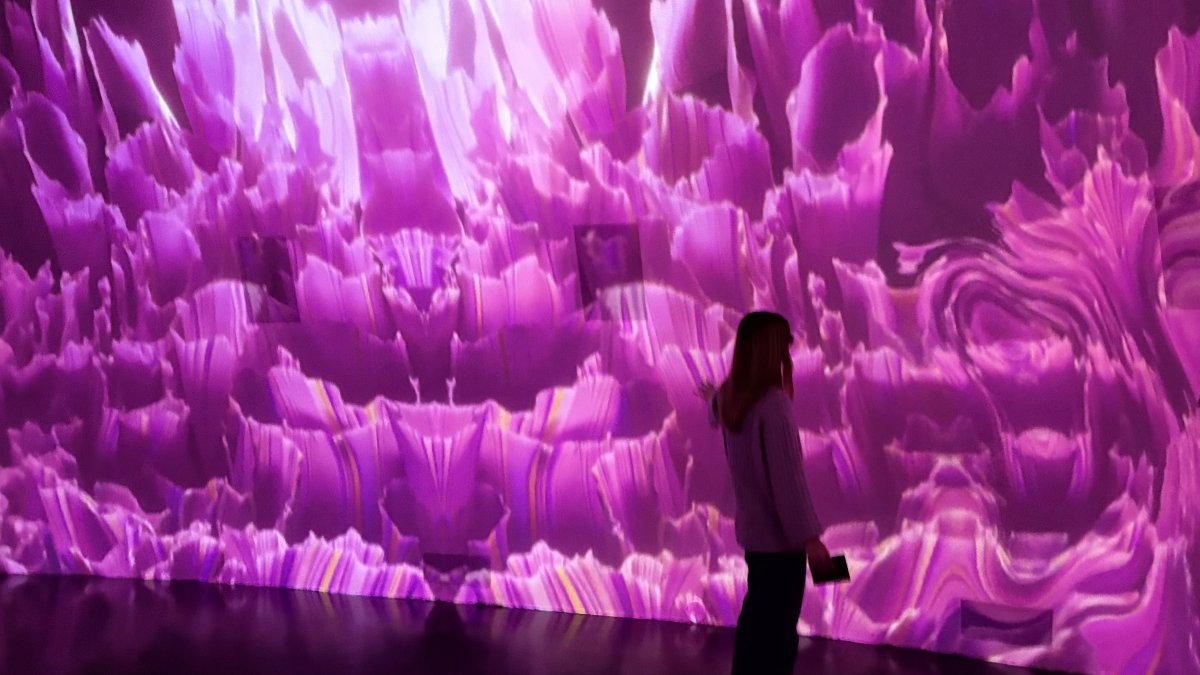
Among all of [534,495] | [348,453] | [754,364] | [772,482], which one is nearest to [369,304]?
[348,453]

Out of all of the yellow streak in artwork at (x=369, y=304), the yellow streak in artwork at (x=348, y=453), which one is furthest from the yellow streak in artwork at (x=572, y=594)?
the yellow streak in artwork at (x=369, y=304)

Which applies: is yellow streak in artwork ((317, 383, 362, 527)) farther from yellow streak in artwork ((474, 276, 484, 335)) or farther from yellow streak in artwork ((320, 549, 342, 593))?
yellow streak in artwork ((474, 276, 484, 335))

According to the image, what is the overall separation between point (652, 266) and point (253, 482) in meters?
1.81

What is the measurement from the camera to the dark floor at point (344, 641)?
333 cm

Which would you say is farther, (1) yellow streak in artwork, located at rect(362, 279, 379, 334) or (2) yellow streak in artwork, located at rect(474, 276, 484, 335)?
(1) yellow streak in artwork, located at rect(362, 279, 379, 334)

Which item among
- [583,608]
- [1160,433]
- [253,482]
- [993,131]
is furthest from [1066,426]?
[253,482]

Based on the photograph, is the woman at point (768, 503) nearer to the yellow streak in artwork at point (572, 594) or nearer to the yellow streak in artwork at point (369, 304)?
the yellow streak in artwork at point (572, 594)

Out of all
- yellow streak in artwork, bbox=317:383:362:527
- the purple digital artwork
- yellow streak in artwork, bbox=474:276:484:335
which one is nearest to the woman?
the purple digital artwork

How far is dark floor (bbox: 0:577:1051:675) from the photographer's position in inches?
131

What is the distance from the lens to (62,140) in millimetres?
4617

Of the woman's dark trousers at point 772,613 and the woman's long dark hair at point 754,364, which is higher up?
the woman's long dark hair at point 754,364

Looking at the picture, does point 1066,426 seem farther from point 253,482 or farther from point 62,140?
point 62,140

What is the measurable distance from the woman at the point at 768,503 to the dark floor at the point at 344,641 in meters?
0.87

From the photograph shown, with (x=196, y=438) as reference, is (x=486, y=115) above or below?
above
